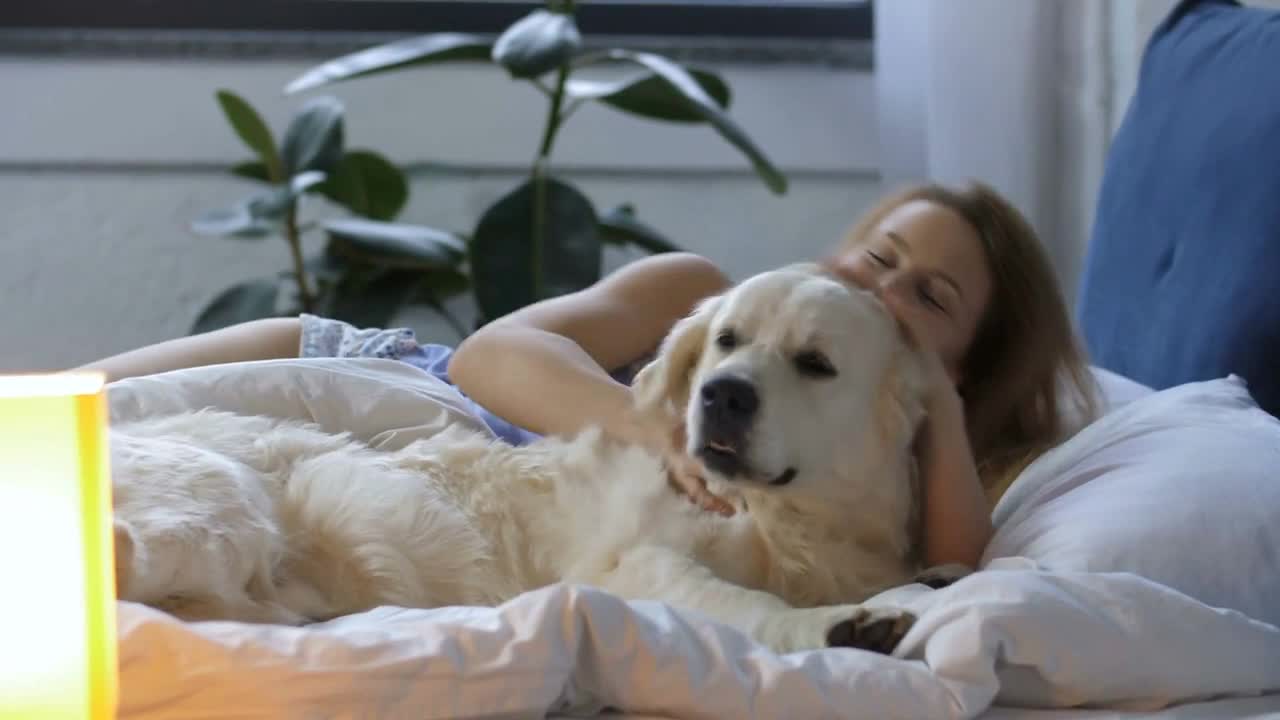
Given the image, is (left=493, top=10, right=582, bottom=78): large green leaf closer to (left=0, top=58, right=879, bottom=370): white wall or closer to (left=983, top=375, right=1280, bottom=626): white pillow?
(left=0, top=58, right=879, bottom=370): white wall

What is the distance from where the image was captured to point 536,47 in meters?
3.07

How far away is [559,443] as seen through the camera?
5.64ft

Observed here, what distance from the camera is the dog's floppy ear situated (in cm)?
162

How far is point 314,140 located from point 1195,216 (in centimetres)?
189

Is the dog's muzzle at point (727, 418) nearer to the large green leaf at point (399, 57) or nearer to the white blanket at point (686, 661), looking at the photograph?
the white blanket at point (686, 661)

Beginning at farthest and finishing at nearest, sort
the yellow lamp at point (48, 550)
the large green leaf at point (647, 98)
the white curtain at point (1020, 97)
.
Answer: the white curtain at point (1020, 97) → the large green leaf at point (647, 98) → the yellow lamp at point (48, 550)

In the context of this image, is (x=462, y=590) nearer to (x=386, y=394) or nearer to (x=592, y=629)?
(x=386, y=394)

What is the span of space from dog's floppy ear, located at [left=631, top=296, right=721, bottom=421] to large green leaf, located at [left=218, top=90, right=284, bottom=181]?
1.75 meters

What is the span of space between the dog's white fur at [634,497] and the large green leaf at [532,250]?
1445 mm

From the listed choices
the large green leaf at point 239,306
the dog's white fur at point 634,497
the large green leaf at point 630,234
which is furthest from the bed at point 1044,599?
the large green leaf at point 239,306

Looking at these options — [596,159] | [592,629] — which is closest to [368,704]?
[592,629]

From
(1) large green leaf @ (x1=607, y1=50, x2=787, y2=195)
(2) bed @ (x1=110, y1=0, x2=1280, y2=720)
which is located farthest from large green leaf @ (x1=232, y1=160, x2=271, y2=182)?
(2) bed @ (x1=110, y1=0, x2=1280, y2=720)

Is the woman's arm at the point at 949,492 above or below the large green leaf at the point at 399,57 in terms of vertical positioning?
below

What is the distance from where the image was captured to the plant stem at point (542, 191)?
3.11 metres
